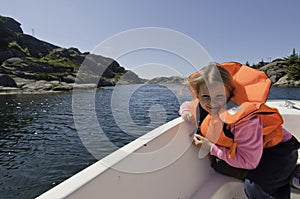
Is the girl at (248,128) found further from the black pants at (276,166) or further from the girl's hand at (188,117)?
the girl's hand at (188,117)

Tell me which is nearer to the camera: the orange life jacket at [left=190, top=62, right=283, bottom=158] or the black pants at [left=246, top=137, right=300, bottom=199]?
the orange life jacket at [left=190, top=62, right=283, bottom=158]

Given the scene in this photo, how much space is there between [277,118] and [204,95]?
1.52ft

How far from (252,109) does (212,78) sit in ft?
0.90

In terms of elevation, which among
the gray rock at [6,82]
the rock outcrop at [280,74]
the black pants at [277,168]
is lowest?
the rock outcrop at [280,74]

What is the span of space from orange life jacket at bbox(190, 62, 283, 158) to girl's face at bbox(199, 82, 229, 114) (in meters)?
0.04

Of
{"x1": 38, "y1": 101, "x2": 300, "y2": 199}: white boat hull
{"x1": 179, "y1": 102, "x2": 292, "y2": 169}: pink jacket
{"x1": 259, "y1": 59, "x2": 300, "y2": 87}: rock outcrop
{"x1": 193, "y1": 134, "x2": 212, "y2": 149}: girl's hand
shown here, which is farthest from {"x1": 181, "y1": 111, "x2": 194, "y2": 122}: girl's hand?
{"x1": 259, "y1": 59, "x2": 300, "y2": 87}: rock outcrop

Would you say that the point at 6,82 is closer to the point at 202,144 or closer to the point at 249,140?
the point at 202,144

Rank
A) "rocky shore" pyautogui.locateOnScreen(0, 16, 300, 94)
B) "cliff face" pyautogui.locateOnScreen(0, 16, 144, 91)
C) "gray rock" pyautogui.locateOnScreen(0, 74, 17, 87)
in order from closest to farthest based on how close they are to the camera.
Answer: "gray rock" pyautogui.locateOnScreen(0, 74, 17, 87) → "rocky shore" pyautogui.locateOnScreen(0, 16, 300, 94) → "cliff face" pyautogui.locateOnScreen(0, 16, 144, 91)

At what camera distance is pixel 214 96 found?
1.28 metres

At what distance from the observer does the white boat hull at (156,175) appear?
1.05 m

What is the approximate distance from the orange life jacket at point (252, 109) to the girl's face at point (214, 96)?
1.6 inches

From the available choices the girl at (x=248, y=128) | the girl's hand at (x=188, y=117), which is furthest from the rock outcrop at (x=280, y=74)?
the girl at (x=248, y=128)

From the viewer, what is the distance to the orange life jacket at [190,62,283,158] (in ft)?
3.90

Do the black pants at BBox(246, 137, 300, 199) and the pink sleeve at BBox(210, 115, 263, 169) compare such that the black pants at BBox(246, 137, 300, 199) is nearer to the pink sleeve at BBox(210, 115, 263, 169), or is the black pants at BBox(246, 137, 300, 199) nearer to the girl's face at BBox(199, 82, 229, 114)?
the pink sleeve at BBox(210, 115, 263, 169)
